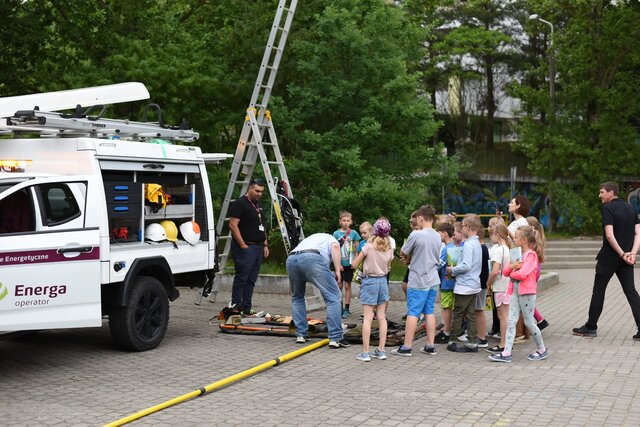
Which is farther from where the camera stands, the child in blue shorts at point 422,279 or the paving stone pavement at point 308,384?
the child in blue shorts at point 422,279

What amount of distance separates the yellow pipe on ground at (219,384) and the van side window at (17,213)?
2.53 m

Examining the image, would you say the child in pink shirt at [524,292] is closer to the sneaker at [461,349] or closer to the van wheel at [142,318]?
the sneaker at [461,349]

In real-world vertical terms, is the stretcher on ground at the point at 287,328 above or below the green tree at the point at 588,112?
below

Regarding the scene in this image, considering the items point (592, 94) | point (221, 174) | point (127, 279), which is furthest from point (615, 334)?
point (592, 94)

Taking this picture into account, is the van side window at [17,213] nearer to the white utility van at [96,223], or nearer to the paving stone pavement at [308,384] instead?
the white utility van at [96,223]

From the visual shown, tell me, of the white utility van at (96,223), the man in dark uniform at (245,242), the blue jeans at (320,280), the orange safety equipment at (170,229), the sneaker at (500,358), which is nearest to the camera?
the white utility van at (96,223)

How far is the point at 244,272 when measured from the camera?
1278 cm

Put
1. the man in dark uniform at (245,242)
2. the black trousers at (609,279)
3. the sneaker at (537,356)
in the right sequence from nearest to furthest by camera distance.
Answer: the sneaker at (537,356)
the black trousers at (609,279)
the man in dark uniform at (245,242)

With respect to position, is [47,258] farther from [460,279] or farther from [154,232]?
[460,279]

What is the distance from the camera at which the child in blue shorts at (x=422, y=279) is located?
1034 centimetres

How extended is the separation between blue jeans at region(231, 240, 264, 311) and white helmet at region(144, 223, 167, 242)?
200cm

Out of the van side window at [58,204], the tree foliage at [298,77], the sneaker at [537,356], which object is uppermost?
the tree foliage at [298,77]

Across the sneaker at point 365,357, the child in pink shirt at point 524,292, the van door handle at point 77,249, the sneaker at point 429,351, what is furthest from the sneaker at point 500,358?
the van door handle at point 77,249

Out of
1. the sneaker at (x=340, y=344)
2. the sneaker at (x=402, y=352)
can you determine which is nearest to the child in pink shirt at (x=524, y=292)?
the sneaker at (x=402, y=352)
